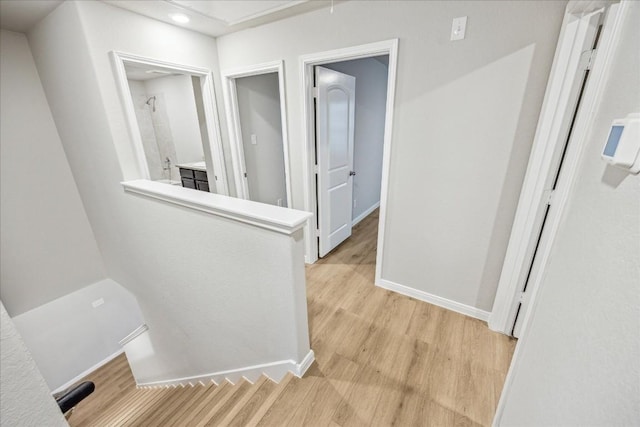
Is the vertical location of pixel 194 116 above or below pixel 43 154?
above

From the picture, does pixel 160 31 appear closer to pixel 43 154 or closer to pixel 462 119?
pixel 43 154

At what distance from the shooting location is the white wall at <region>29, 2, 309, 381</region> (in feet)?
4.86

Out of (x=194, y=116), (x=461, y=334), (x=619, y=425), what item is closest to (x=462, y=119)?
(x=461, y=334)

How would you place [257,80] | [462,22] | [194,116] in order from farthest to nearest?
[194,116]
[257,80]
[462,22]

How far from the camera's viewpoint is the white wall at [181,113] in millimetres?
4508

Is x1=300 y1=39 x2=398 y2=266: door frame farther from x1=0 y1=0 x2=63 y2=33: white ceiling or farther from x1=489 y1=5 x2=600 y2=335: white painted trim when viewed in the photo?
x1=0 y1=0 x2=63 y2=33: white ceiling

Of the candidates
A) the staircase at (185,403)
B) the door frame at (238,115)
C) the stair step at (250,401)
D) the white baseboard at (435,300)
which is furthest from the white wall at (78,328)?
the white baseboard at (435,300)

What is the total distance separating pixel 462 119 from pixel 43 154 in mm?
3900

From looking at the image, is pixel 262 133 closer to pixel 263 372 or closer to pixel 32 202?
pixel 32 202

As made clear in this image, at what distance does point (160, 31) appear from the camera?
2.25m

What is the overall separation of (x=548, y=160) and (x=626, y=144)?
1210 mm

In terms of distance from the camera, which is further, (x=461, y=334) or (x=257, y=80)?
(x=257, y=80)

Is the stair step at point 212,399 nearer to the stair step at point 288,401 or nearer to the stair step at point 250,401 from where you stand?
the stair step at point 250,401

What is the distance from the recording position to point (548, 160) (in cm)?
148
